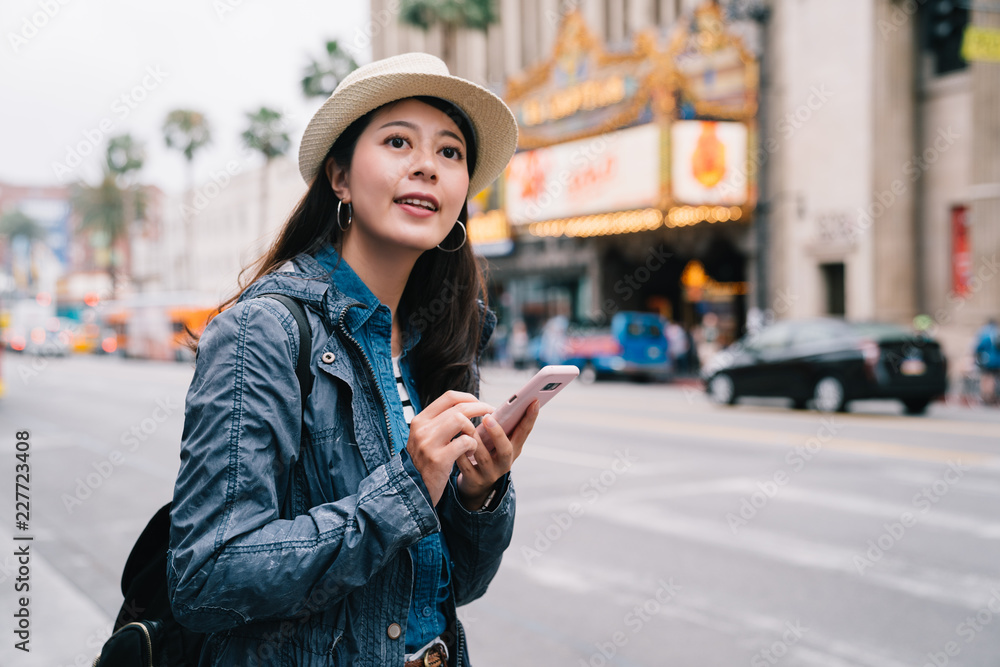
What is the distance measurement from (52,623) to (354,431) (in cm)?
384

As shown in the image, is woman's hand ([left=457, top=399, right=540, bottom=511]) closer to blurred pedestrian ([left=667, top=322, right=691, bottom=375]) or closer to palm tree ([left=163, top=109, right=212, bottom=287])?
blurred pedestrian ([left=667, top=322, right=691, bottom=375])

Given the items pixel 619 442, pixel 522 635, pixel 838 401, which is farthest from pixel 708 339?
pixel 522 635

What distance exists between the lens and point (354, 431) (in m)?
1.56

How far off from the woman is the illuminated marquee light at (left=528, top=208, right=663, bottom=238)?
76.4 ft

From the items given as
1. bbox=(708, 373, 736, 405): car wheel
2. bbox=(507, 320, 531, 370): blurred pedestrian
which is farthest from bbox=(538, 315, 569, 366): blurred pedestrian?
bbox=(708, 373, 736, 405): car wheel

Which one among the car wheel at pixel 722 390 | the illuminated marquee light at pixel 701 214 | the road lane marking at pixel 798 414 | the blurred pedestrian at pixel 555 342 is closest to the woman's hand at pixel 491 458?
the road lane marking at pixel 798 414

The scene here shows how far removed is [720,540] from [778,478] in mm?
2481

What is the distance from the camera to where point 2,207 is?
11712cm

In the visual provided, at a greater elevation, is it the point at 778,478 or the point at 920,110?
the point at 920,110

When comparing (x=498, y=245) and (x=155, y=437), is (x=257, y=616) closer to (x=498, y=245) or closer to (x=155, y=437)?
(x=155, y=437)

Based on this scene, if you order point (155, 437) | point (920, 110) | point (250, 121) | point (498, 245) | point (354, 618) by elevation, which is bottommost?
point (155, 437)

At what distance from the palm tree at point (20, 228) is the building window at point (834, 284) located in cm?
10213

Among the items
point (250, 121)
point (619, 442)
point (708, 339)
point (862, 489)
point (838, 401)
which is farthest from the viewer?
point (250, 121)

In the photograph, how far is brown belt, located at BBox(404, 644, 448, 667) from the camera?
1.68 m
